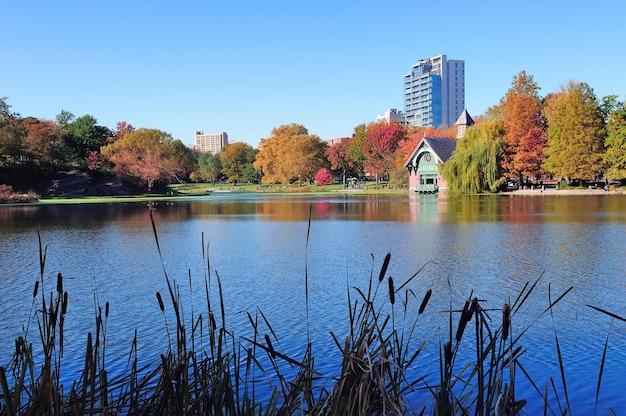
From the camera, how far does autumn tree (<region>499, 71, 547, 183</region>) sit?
47.2 metres

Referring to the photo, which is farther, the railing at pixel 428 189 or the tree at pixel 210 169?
the tree at pixel 210 169

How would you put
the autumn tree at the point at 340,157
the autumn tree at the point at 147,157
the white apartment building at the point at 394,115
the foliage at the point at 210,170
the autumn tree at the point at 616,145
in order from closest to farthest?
the autumn tree at the point at 616,145, the autumn tree at the point at 147,157, the autumn tree at the point at 340,157, the foliage at the point at 210,170, the white apartment building at the point at 394,115

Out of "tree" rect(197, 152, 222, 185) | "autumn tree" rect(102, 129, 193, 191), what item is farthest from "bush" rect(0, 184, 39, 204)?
"tree" rect(197, 152, 222, 185)

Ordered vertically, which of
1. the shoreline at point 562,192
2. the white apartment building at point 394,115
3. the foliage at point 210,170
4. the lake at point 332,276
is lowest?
the lake at point 332,276

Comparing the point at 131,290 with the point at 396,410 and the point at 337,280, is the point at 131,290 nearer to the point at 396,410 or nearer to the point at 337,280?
the point at 337,280

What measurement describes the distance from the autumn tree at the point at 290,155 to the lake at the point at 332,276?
52.8 m

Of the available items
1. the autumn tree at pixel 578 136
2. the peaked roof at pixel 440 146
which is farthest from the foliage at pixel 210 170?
the autumn tree at pixel 578 136

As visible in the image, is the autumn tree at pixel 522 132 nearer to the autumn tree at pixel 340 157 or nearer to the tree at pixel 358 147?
the tree at pixel 358 147

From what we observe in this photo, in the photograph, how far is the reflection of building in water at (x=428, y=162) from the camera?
5328cm

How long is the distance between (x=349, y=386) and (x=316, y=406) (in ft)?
1.04

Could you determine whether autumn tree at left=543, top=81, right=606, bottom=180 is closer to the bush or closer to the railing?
the railing

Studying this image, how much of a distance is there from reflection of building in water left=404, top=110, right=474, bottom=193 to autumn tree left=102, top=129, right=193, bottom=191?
25.8m

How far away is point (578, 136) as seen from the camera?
44344 mm

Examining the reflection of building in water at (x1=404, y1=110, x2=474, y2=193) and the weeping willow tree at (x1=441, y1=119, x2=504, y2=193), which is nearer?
the weeping willow tree at (x1=441, y1=119, x2=504, y2=193)
